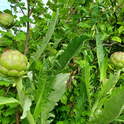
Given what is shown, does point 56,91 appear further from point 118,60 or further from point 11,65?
point 118,60

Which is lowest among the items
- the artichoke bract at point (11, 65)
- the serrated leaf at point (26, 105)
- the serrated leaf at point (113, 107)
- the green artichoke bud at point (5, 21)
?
the serrated leaf at point (113, 107)

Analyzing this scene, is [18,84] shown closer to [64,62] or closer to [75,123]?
[64,62]

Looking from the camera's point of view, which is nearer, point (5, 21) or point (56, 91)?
point (56, 91)

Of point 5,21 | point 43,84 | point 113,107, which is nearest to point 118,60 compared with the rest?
point 113,107

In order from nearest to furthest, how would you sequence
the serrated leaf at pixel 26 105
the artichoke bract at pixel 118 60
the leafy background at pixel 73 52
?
the serrated leaf at pixel 26 105 < the leafy background at pixel 73 52 < the artichoke bract at pixel 118 60

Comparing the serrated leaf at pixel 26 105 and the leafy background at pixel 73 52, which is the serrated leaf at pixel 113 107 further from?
the serrated leaf at pixel 26 105

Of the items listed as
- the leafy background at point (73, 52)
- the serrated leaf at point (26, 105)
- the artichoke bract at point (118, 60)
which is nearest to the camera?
the serrated leaf at point (26, 105)

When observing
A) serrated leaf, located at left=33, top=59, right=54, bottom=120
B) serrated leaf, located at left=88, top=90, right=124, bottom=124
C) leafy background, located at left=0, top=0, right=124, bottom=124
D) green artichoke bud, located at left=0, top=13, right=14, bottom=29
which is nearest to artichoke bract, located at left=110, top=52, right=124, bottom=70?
Result: leafy background, located at left=0, top=0, right=124, bottom=124

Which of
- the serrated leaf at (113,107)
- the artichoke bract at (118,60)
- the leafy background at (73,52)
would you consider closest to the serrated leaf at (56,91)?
the leafy background at (73,52)

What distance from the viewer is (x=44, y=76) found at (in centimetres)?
39

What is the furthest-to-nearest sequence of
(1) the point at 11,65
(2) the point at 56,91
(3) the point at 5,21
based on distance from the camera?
(3) the point at 5,21, (2) the point at 56,91, (1) the point at 11,65

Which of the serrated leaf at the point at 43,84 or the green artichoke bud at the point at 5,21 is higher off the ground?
the green artichoke bud at the point at 5,21

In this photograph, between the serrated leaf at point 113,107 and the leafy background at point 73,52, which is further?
the leafy background at point 73,52

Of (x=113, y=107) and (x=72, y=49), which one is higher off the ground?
(x=72, y=49)
